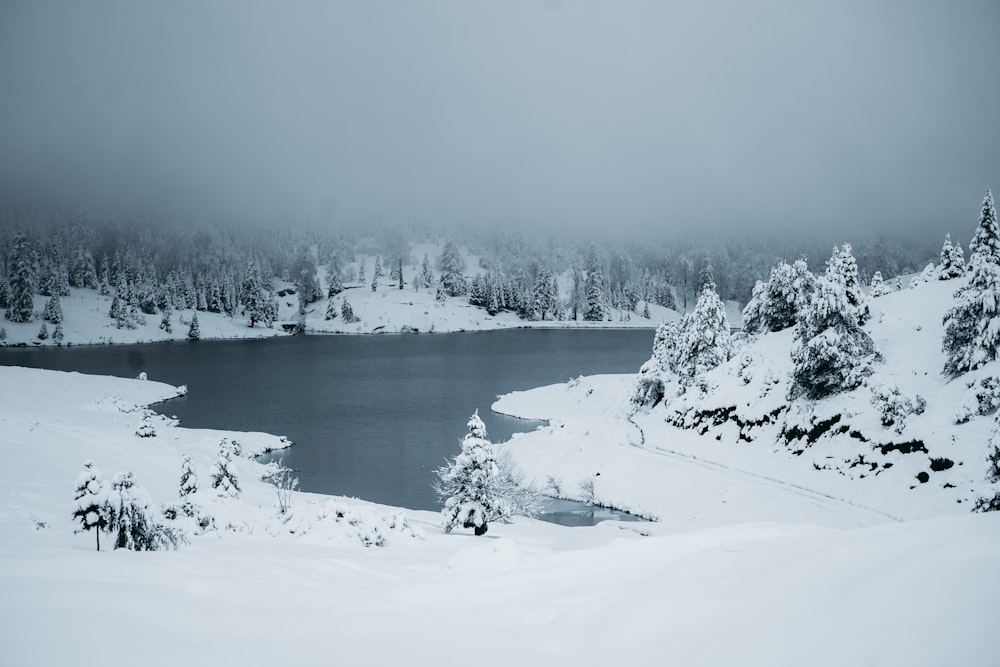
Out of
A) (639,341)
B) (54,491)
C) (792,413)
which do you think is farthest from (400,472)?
(639,341)

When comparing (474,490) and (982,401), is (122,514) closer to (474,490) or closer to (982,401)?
(474,490)

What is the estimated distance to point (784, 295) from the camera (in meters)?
57.1

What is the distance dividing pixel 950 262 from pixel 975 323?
26925 millimetres

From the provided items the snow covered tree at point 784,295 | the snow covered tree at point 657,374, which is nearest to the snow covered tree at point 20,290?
the snow covered tree at point 657,374

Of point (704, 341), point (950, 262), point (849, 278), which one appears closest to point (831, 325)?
point (849, 278)

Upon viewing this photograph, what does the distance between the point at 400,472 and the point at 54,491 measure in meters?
25.7

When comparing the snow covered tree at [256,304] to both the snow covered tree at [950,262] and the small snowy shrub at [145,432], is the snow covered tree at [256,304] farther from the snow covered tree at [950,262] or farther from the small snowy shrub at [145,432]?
the snow covered tree at [950,262]

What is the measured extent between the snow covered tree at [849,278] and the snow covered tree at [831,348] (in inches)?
110

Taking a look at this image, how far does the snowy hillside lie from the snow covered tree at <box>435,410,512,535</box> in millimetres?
15824

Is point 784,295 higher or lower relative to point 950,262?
lower

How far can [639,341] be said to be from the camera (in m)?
148

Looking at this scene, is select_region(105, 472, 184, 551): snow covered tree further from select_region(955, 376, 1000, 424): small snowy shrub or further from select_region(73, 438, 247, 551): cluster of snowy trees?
select_region(955, 376, 1000, 424): small snowy shrub

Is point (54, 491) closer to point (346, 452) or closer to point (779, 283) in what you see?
Result: point (346, 452)

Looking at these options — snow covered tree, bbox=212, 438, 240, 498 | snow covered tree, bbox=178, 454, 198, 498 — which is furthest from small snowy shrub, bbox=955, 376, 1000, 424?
snow covered tree, bbox=212, 438, 240, 498
